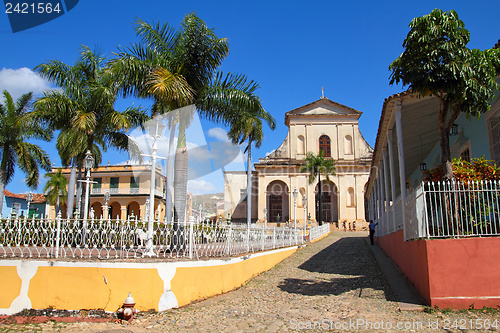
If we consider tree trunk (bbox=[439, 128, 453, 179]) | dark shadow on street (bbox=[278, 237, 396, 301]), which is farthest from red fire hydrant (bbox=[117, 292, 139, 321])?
tree trunk (bbox=[439, 128, 453, 179])

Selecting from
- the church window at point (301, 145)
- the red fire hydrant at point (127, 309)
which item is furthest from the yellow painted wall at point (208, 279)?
the church window at point (301, 145)

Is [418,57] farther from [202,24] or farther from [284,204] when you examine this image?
[284,204]

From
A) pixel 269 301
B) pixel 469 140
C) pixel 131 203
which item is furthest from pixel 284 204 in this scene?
pixel 269 301

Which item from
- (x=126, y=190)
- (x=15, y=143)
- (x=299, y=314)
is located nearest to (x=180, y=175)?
(x=299, y=314)

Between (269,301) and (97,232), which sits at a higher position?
(97,232)

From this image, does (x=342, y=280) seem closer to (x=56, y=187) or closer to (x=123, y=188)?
(x=123, y=188)

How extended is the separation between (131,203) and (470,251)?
37131 mm

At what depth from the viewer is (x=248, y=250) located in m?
10.0

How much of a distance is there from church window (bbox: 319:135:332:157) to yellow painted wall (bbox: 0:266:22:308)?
38.5 metres

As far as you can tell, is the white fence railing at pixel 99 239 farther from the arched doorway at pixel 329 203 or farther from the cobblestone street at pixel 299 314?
the arched doorway at pixel 329 203

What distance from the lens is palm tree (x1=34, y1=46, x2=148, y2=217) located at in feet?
46.4

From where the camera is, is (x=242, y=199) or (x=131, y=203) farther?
(x=242, y=199)

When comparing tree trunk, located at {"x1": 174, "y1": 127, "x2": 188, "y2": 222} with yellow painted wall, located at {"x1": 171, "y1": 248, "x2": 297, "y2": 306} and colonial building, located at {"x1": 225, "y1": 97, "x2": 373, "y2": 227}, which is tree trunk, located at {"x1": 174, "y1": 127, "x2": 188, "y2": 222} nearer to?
yellow painted wall, located at {"x1": 171, "y1": 248, "x2": 297, "y2": 306}

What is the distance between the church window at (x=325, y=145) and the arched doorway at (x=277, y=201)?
573 cm
